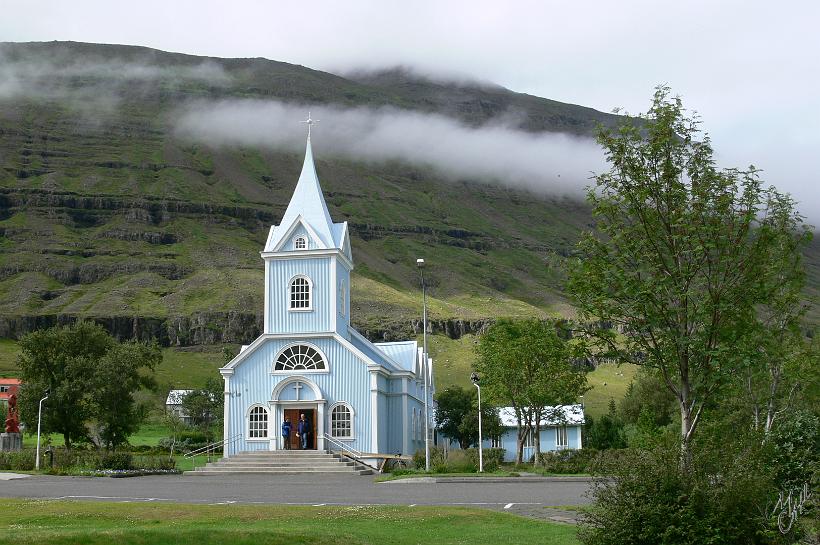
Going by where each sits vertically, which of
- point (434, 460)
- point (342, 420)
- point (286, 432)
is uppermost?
point (342, 420)

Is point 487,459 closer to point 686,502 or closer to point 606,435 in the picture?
point 606,435

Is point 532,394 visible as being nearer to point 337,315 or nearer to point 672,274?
point 337,315

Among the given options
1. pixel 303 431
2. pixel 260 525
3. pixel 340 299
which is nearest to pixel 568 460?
pixel 303 431

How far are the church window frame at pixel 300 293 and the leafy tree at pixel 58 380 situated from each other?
1448 centimetres

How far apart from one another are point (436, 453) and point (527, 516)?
24775 mm

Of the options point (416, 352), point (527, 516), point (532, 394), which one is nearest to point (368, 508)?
point (527, 516)

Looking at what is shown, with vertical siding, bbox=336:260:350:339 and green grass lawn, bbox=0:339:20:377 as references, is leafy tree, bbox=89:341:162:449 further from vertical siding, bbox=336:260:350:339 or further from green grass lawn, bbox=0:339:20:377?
green grass lawn, bbox=0:339:20:377

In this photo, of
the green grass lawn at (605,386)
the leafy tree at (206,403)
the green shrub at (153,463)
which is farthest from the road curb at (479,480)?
the green grass lawn at (605,386)

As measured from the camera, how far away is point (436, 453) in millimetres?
45656

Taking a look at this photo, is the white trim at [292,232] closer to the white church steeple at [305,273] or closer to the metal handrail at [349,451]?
the white church steeple at [305,273]

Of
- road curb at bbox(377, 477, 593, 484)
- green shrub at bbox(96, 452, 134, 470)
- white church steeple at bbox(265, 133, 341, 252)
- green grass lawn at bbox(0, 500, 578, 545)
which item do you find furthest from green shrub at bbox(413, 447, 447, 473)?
green grass lawn at bbox(0, 500, 578, 545)

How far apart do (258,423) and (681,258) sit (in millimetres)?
38141

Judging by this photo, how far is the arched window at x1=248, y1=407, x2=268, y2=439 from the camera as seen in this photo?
166 feet

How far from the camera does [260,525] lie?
61.1 ft
